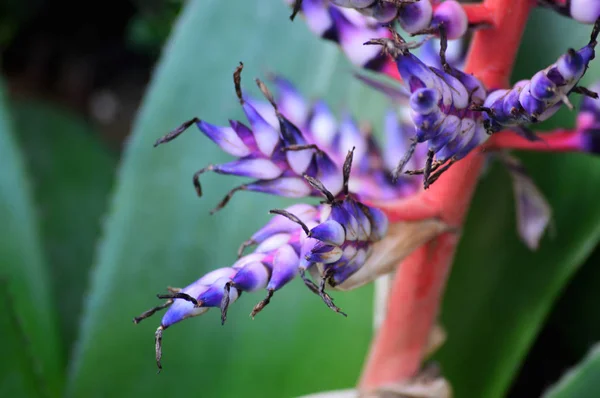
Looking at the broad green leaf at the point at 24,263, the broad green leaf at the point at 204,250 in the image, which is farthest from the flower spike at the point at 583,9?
the broad green leaf at the point at 24,263

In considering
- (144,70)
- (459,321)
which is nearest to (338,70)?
(459,321)

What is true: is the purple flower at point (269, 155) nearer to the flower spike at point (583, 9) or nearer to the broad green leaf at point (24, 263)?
the flower spike at point (583, 9)

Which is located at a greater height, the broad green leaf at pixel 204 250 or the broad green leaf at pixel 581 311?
the broad green leaf at pixel 204 250

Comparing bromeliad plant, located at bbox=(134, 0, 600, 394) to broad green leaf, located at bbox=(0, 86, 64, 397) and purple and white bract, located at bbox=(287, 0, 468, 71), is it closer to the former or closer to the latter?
purple and white bract, located at bbox=(287, 0, 468, 71)

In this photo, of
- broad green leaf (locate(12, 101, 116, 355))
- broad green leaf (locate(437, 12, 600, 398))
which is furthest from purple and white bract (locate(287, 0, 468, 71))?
broad green leaf (locate(12, 101, 116, 355))

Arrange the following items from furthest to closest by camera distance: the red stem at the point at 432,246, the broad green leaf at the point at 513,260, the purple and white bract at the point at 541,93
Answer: the broad green leaf at the point at 513,260 → the red stem at the point at 432,246 → the purple and white bract at the point at 541,93

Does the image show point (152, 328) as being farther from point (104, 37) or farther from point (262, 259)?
point (104, 37)
